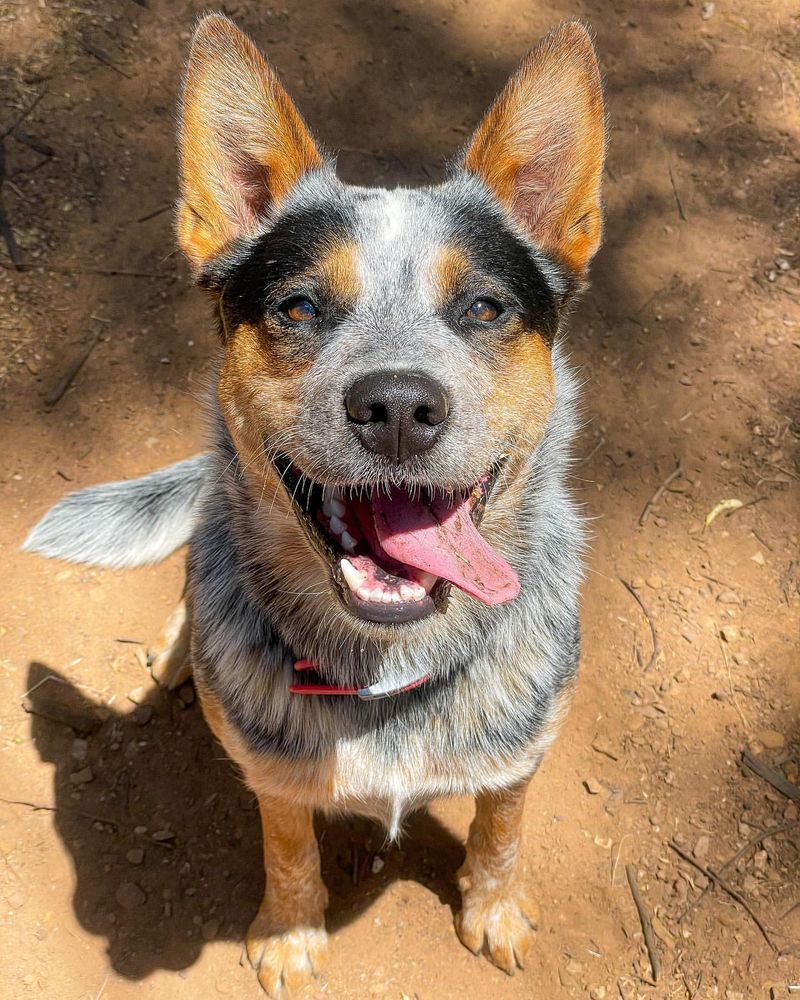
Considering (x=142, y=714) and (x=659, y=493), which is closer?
(x=142, y=714)

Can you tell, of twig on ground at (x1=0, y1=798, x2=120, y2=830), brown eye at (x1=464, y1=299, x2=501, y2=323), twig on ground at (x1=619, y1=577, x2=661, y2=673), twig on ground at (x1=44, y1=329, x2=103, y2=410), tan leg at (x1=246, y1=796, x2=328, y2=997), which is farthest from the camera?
twig on ground at (x1=44, y1=329, x2=103, y2=410)

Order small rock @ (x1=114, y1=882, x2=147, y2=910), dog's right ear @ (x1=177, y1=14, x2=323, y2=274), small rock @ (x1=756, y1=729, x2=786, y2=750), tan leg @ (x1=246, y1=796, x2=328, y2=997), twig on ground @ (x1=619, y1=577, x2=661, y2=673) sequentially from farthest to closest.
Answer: twig on ground @ (x1=619, y1=577, x2=661, y2=673)
small rock @ (x1=756, y1=729, x2=786, y2=750)
small rock @ (x1=114, y1=882, x2=147, y2=910)
tan leg @ (x1=246, y1=796, x2=328, y2=997)
dog's right ear @ (x1=177, y1=14, x2=323, y2=274)

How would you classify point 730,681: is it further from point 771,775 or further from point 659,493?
point 659,493

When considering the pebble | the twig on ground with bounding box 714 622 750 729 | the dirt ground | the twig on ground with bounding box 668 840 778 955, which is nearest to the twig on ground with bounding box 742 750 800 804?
the dirt ground

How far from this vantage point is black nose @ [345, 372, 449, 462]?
1.95 metres

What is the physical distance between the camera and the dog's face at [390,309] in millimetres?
2049

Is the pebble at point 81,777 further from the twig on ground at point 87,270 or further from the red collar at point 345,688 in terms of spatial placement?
the twig on ground at point 87,270

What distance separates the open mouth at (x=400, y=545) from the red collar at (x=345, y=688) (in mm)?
409

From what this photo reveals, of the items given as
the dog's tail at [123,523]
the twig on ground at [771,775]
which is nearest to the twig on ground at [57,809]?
the dog's tail at [123,523]

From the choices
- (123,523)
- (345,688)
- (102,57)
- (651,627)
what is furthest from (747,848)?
(102,57)

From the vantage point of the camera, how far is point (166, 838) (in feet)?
10.7

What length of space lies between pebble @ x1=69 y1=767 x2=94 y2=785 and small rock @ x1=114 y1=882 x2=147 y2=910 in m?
0.43

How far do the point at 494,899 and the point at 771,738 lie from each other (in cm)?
134

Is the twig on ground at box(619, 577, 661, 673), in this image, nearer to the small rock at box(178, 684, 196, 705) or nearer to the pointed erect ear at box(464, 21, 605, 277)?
the pointed erect ear at box(464, 21, 605, 277)
